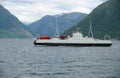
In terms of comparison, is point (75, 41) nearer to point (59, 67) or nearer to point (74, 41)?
point (74, 41)

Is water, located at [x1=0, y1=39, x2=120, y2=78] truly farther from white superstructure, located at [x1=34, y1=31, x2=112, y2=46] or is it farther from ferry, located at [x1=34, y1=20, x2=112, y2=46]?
ferry, located at [x1=34, y1=20, x2=112, y2=46]

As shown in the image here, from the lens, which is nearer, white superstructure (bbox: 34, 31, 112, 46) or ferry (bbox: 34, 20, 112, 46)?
white superstructure (bbox: 34, 31, 112, 46)

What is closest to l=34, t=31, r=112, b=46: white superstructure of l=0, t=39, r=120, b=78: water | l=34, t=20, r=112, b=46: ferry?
l=34, t=20, r=112, b=46: ferry

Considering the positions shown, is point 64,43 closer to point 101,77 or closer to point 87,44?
point 87,44

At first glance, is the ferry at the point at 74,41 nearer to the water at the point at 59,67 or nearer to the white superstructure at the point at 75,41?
the white superstructure at the point at 75,41

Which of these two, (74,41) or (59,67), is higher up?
(74,41)

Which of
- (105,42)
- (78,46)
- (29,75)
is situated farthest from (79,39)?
(29,75)

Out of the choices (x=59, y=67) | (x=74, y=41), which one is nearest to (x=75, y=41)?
(x=74, y=41)

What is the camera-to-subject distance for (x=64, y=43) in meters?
181

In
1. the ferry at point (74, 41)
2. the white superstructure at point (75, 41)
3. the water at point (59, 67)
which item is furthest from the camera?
the ferry at point (74, 41)

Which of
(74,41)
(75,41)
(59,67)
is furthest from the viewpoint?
(74,41)

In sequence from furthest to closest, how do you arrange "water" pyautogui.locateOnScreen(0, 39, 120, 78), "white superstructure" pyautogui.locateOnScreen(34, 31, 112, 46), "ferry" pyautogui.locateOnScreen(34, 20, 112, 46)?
"ferry" pyautogui.locateOnScreen(34, 20, 112, 46), "white superstructure" pyautogui.locateOnScreen(34, 31, 112, 46), "water" pyautogui.locateOnScreen(0, 39, 120, 78)

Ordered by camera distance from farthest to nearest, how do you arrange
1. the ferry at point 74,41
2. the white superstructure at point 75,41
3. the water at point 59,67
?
1. the ferry at point 74,41
2. the white superstructure at point 75,41
3. the water at point 59,67

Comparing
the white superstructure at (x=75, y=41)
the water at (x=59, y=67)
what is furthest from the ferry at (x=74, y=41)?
the water at (x=59, y=67)
